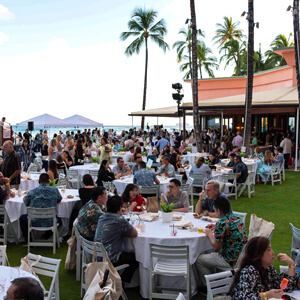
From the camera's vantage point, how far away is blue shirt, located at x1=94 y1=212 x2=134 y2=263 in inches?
199

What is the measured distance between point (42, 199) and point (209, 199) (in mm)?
3089

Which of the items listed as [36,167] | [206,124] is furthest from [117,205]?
[206,124]

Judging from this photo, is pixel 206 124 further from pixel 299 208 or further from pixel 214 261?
pixel 214 261

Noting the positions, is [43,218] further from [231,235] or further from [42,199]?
[231,235]

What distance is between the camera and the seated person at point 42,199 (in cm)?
702

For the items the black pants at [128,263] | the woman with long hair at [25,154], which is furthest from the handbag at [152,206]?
the woman with long hair at [25,154]

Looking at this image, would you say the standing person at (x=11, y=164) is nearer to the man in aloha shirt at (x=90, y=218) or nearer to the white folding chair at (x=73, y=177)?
the white folding chair at (x=73, y=177)

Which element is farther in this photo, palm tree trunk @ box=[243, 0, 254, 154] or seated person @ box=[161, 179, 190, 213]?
palm tree trunk @ box=[243, 0, 254, 154]

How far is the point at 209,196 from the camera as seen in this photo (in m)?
6.17

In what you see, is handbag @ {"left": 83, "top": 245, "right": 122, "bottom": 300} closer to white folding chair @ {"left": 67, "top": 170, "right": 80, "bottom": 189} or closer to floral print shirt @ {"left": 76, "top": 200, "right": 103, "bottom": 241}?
floral print shirt @ {"left": 76, "top": 200, "right": 103, "bottom": 241}

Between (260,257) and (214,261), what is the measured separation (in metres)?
1.56

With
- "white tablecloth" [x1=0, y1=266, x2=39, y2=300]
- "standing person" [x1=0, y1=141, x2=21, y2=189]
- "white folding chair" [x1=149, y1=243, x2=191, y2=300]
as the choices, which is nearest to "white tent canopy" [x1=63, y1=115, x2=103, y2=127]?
"standing person" [x1=0, y1=141, x2=21, y2=189]

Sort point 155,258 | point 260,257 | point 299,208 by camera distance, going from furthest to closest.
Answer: point 299,208, point 155,258, point 260,257

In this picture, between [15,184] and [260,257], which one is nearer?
[260,257]
